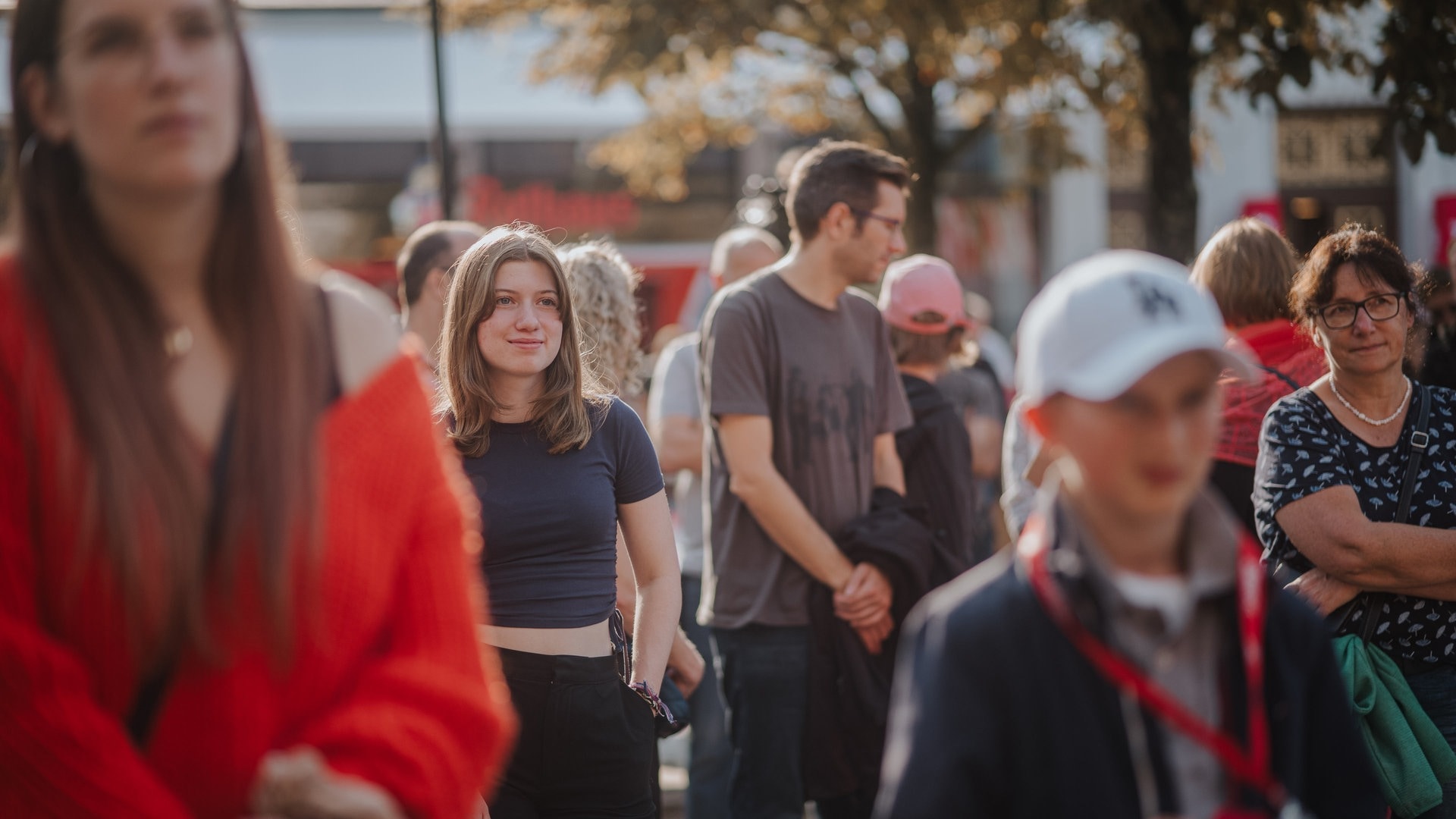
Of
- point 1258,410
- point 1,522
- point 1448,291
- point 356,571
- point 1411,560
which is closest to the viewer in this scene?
point 1,522

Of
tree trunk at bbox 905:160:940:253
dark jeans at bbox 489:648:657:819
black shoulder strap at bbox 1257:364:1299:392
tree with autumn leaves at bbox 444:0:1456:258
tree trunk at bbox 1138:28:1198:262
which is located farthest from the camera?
tree trunk at bbox 905:160:940:253

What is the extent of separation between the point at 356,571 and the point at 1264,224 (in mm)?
3658

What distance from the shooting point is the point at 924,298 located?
18.0 ft

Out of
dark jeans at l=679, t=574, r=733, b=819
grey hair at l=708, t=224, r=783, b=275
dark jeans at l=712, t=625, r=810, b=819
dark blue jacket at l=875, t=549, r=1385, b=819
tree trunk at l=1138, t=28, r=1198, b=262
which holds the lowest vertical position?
dark jeans at l=679, t=574, r=733, b=819

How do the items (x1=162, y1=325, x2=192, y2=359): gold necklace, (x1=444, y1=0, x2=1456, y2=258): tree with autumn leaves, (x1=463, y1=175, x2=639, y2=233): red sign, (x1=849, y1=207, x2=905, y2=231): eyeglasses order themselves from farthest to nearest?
1. (x1=463, y1=175, x2=639, y2=233): red sign
2. (x1=444, y1=0, x2=1456, y2=258): tree with autumn leaves
3. (x1=849, y1=207, x2=905, y2=231): eyeglasses
4. (x1=162, y1=325, x2=192, y2=359): gold necklace

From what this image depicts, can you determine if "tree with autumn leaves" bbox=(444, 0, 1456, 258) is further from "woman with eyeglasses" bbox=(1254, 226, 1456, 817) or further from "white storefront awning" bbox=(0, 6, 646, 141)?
"white storefront awning" bbox=(0, 6, 646, 141)

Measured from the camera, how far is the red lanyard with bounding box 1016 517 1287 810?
1.71m

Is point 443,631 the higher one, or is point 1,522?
point 1,522

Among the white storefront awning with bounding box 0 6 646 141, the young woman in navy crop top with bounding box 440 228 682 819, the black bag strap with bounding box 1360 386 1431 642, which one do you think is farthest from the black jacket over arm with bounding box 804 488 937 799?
the white storefront awning with bounding box 0 6 646 141

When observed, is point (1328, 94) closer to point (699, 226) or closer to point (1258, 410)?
point (699, 226)

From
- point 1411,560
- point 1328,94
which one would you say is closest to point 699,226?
point 1328,94

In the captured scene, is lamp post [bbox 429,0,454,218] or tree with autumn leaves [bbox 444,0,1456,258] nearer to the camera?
tree with autumn leaves [bbox 444,0,1456,258]

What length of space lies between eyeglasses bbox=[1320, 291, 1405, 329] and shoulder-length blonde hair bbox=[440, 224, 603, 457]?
1985 millimetres

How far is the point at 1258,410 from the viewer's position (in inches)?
158
